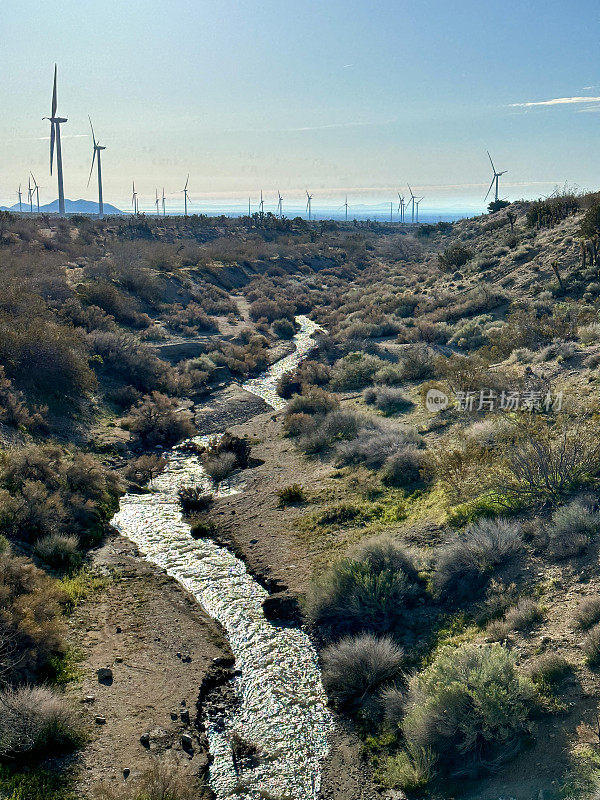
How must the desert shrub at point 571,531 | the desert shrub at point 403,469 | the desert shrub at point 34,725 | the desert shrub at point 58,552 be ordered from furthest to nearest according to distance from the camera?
1. the desert shrub at point 403,469
2. the desert shrub at point 58,552
3. the desert shrub at point 571,531
4. the desert shrub at point 34,725

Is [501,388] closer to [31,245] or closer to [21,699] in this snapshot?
[21,699]

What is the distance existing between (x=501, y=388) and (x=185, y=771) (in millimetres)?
14749

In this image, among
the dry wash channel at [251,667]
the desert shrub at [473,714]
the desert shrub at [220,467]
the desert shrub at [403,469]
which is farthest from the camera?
the desert shrub at [220,467]

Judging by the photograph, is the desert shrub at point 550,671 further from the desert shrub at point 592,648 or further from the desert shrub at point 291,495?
the desert shrub at point 291,495

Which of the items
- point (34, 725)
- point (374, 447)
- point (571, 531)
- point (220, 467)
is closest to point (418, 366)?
point (374, 447)

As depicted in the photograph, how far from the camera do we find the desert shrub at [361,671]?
33.9ft

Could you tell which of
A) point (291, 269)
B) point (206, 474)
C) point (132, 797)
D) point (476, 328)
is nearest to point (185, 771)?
point (132, 797)

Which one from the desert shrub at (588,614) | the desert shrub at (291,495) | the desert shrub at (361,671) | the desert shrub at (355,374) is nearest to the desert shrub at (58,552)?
the desert shrub at (291,495)

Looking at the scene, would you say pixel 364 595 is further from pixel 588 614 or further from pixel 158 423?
pixel 158 423

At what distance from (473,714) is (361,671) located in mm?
2600

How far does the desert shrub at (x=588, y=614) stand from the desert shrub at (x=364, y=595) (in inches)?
129

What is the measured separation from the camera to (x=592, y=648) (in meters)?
8.70

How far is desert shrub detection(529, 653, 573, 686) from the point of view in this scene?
861 cm

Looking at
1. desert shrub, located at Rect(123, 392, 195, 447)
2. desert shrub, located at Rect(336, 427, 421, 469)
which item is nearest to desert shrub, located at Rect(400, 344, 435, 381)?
desert shrub, located at Rect(336, 427, 421, 469)
